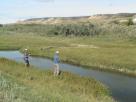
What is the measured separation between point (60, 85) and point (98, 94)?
3329mm

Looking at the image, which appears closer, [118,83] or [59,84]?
[59,84]

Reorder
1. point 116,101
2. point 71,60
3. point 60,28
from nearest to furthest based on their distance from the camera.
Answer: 1. point 116,101
2. point 71,60
3. point 60,28

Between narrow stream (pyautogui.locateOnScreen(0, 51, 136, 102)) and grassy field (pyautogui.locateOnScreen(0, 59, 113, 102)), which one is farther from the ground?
grassy field (pyautogui.locateOnScreen(0, 59, 113, 102))

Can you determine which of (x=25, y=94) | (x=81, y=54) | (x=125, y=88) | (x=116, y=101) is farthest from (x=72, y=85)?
(x=81, y=54)

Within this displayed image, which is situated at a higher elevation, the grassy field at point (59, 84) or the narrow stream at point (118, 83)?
the grassy field at point (59, 84)

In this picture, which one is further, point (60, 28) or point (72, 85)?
point (60, 28)

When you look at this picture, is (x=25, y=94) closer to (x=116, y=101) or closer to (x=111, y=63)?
(x=116, y=101)

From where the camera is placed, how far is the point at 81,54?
68.9 m

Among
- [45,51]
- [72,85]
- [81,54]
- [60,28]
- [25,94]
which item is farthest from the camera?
[60,28]

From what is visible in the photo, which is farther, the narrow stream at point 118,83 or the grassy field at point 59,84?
the narrow stream at point 118,83

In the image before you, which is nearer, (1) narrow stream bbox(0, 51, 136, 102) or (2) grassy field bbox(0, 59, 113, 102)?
(2) grassy field bbox(0, 59, 113, 102)

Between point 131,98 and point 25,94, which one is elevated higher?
point 25,94

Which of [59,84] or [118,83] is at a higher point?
[59,84]

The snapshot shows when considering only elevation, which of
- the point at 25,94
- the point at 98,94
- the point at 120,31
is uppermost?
the point at 25,94
